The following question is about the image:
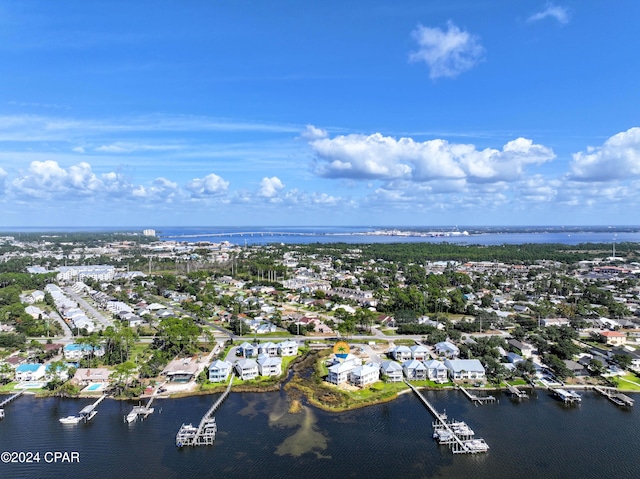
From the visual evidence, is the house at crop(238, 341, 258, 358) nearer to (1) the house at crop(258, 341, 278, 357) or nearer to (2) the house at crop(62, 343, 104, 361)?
(1) the house at crop(258, 341, 278, 357)

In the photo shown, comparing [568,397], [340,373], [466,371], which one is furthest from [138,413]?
[568,397]

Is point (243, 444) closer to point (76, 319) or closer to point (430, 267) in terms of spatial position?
point (76, 319)

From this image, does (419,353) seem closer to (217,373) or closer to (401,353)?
(401,353)

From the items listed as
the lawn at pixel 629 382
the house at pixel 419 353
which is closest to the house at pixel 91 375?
the house at pixel 419 353

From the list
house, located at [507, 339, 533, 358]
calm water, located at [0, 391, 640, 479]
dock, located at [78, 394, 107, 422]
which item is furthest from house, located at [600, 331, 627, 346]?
dock, located at [78, 394, 107, 422]

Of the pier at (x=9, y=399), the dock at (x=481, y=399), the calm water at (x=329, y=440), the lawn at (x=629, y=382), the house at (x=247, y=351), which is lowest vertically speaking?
the calm water at (x=329, y=440)

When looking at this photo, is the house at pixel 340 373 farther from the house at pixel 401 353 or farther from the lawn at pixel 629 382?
the lawn at pixel 629 382
